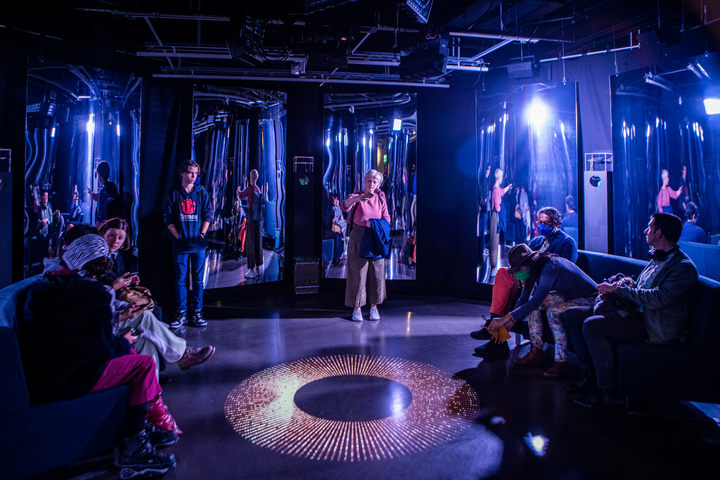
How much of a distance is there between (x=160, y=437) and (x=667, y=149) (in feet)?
16.2

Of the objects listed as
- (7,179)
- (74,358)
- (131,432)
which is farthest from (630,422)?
(7,179)

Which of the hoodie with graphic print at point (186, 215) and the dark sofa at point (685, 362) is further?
the hoodie with graphic print at point (186, 215)

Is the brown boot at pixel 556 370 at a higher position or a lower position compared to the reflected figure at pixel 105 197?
lower

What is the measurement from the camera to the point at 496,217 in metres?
5.45

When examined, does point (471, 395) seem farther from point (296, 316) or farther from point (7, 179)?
point (7, 179)

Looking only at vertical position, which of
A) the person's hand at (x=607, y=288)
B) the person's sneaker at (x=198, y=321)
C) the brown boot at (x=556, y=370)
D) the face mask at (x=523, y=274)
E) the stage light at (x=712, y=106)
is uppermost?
the stage light at (x=712, y=106)

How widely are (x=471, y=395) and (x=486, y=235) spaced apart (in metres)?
3.14

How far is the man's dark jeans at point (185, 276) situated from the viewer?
4.40 m

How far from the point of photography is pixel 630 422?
7.84 feet

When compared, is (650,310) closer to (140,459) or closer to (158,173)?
(140,459)

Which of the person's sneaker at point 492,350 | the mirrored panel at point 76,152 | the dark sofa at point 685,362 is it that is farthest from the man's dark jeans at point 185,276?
the dark sofa at point 685,362

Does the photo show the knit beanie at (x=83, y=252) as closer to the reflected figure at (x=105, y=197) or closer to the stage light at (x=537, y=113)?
the reflected figure at (x=105, y=197)

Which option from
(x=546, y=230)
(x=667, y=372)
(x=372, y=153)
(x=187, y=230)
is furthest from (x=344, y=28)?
(x=667, y=372)

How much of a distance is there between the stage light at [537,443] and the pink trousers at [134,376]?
1.94 metres
